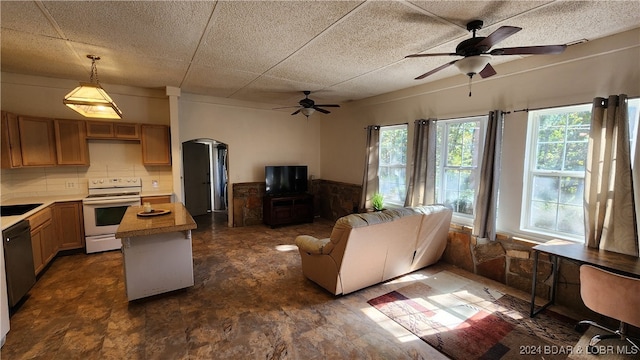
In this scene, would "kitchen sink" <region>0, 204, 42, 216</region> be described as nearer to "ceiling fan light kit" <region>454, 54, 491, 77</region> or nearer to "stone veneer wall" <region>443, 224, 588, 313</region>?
"ceiling fan light kit" <region>454, 54, 491, 77</region>

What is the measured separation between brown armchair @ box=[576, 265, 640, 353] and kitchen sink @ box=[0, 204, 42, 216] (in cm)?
596

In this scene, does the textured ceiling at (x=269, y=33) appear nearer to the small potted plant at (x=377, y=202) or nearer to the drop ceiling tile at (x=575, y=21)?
the drop ceiling tile at (x=575, y=21)

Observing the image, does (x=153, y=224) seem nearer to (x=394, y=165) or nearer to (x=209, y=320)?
(x=209, y=320)

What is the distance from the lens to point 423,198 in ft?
14.1

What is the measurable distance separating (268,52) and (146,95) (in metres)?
3.19

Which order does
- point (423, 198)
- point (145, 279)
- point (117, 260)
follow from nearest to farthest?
point (145, 279)
point (117, 260)
point (423, 198)

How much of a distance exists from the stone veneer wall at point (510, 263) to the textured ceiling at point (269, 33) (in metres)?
2.33

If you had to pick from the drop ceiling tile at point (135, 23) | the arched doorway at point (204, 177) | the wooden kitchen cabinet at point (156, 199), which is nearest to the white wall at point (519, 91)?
the drop ceiling tile at point (135, 23)

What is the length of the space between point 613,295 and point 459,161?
235cm

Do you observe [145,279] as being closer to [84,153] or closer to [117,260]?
[117,260]

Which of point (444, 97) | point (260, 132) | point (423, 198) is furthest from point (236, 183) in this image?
point (444, 97)

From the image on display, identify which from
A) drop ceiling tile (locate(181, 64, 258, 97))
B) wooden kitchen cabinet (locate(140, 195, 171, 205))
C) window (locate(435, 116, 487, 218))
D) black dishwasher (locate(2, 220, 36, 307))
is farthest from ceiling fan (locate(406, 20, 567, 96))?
wooden kitchen cabinet (locate(140, 195, 171, 205))

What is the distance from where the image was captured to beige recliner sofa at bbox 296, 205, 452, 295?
2834mm

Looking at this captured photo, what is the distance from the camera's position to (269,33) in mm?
2580
